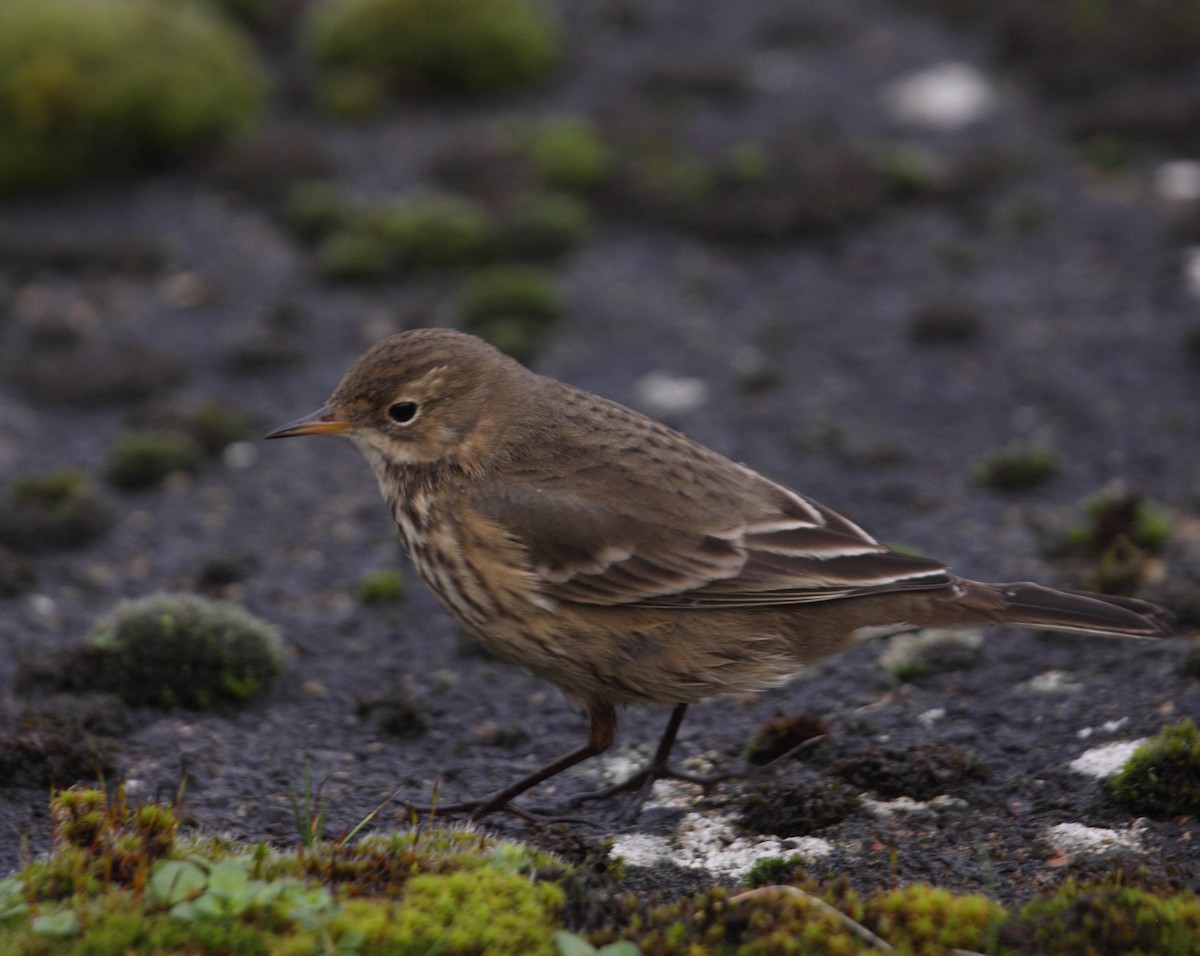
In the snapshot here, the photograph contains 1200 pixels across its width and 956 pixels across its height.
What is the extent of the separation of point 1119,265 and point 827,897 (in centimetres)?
→ 875

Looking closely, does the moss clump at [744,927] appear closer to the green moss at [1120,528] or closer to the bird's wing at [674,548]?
the bird's wing at [674,548]

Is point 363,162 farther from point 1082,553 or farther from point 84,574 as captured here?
point 1082,553

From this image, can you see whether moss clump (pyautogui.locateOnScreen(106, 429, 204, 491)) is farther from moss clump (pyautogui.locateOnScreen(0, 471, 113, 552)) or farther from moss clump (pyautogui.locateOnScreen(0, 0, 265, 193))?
moss clump (pyautogui.locateOnScreen(0, 0, 265, 193))

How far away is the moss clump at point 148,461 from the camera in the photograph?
9609 mm

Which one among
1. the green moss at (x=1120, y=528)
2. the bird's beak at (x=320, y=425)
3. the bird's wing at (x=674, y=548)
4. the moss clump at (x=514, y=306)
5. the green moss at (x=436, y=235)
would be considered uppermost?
the green moss at (x=436, y=235)

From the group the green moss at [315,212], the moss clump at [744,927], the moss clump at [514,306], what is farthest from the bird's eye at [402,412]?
the green moss at [315,212]

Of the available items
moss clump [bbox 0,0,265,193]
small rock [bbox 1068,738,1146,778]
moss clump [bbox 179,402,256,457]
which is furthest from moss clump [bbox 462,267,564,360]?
small rock [bbox 1068,738,1146,778]

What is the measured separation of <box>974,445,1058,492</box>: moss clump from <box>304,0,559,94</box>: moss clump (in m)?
8.42

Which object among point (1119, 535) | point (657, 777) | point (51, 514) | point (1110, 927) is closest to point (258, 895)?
point (657, 777)

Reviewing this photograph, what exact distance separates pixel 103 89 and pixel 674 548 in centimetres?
1010

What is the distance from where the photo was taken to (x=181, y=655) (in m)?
6.79

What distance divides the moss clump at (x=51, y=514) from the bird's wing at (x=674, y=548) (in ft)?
13.0

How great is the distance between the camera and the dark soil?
20.3 feet

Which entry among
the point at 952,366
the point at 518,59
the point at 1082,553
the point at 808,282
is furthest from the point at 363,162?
the point at 1082,553
